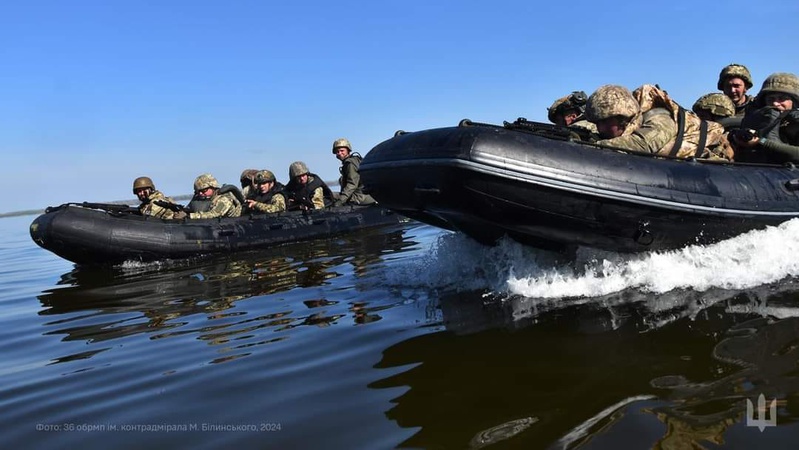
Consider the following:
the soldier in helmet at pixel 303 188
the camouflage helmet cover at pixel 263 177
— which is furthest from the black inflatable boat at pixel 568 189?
the soldier in helmet at pixel 303 188

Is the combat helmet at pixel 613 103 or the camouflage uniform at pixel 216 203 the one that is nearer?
the combat helmet at pixel 613 103

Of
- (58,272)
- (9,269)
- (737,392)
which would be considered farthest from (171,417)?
(9,269)

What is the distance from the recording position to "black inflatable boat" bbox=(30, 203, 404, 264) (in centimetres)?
909

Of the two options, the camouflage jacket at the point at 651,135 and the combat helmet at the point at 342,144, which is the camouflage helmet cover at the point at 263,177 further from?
the camouflage jacket at the point at 651,135

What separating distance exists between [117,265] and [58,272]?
1.27m

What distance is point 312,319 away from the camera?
15.4 ft

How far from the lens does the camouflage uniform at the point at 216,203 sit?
35.2 feet

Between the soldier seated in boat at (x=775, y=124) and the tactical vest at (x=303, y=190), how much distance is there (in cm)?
809

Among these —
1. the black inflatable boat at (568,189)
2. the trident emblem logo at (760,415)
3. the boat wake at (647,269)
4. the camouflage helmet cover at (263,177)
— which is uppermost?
the camouflage helmet cover at (263,177)

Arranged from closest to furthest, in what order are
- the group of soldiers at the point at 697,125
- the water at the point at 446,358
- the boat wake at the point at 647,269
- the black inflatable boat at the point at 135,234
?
the water at the point at 446,358, the boat wake at the point at 647,269, the group of soldiers at the point at 697,125, the black inflatable boat at the point at 135,234

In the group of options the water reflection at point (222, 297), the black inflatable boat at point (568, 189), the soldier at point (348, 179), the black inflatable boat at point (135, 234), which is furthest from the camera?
the soldier at point (348, 179)

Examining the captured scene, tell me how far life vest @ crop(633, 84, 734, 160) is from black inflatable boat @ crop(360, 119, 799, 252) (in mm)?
304

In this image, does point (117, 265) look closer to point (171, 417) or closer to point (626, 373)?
point (171, 417)

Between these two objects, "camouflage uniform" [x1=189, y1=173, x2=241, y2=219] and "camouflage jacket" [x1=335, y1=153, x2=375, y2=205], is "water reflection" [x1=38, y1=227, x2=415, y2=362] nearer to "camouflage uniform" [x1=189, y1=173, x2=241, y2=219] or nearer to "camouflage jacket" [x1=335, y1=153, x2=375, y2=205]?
"camouflage uniform" [x1=189, y1=173, x2=241, y2=219]
